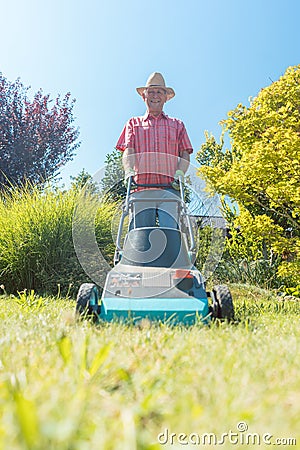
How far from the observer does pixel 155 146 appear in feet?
12.0

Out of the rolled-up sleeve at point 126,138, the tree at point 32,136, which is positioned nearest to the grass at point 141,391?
the rolled-up sleeve at point 126,138

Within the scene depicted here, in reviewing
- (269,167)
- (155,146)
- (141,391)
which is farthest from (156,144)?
(141,391)

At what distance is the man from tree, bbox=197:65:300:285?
1972 millimetres

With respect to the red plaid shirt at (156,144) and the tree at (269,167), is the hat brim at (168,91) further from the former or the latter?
the tree at (269,167)

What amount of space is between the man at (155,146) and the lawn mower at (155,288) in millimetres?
364

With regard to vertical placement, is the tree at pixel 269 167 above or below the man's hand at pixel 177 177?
above

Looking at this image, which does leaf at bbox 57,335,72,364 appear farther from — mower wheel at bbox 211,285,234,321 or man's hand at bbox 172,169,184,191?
man's hand at bbox 172,169,184,191

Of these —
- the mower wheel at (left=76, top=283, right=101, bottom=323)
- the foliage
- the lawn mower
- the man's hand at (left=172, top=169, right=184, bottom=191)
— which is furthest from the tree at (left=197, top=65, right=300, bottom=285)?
the mower wheel at (left=76, top=283, right=101, bottom=323)

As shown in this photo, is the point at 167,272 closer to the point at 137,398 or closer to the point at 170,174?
the point at 170,174

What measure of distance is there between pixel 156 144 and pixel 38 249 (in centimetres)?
226

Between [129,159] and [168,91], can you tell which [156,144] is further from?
[168,91]

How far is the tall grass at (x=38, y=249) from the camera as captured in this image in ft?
16.7

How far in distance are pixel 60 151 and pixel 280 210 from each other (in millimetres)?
7225

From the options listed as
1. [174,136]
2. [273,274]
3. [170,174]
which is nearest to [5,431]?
[170,174]
